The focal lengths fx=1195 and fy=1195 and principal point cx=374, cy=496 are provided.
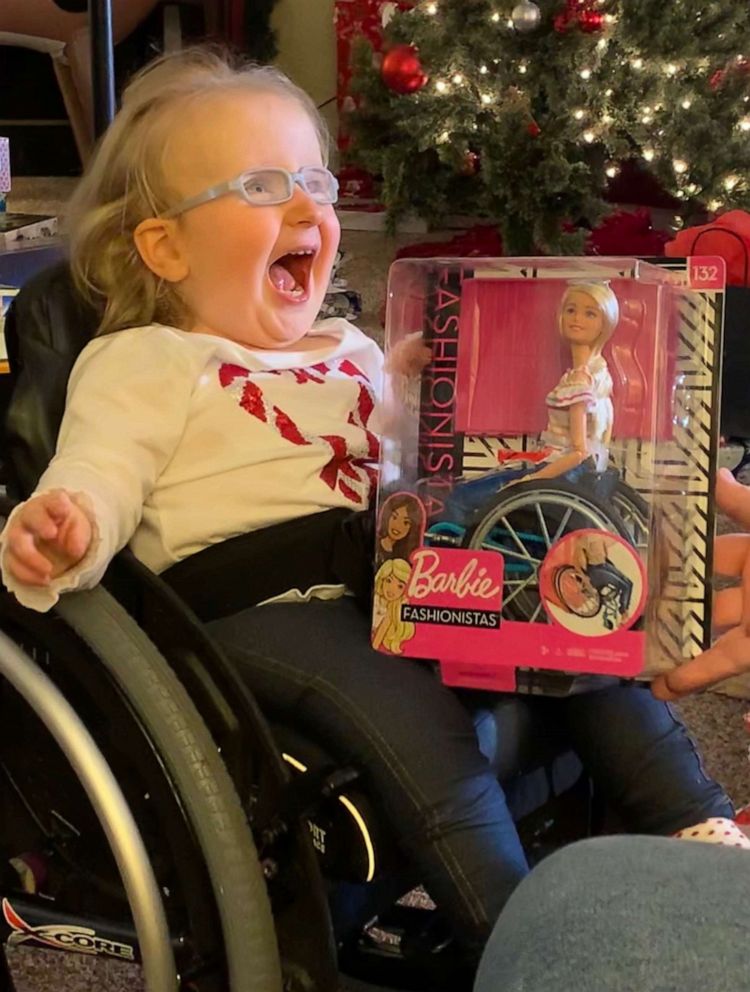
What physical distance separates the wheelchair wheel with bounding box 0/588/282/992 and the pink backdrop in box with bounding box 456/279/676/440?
0.90ft

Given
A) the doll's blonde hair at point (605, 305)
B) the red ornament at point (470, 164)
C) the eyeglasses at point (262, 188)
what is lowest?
the doll's blonde hair at point (605, 305)

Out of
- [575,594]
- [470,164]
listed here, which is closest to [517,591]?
[575,594]

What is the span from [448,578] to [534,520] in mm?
68

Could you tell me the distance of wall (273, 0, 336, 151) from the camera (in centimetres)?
337

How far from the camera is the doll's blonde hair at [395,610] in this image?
31.4 inches

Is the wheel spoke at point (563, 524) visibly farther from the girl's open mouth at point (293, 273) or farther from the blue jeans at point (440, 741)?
Result: the girl's open mouth at point (293, 273)

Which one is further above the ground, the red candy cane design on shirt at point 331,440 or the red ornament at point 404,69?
the red ornament at point 404,69

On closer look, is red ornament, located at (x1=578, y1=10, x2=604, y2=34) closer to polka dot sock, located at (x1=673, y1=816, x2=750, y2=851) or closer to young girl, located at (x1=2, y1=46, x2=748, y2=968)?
young girl, located at (x1=2, y1=46, x2=748, y2=968)

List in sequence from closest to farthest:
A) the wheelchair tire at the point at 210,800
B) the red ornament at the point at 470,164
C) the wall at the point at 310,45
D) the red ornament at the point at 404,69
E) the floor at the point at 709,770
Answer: the wheelchair tire at the point at 210,800 < the floor at the point at 709,770 < the red ornament at the point at 404,69 < the red ornament at the point at 470,164 < the wall at the point at 310,45

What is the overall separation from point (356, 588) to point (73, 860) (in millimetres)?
276

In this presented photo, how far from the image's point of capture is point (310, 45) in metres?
3.40

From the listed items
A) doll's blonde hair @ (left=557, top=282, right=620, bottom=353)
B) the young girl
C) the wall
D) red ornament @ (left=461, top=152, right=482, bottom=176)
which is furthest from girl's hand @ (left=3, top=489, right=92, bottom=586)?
the wall

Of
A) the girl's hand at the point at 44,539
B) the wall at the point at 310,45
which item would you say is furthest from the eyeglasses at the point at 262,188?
the wall at the point at 310,45

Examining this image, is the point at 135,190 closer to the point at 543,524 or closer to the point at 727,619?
the point at 543,524
